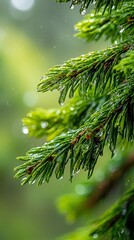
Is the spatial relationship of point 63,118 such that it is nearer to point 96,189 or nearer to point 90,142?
point 90,142

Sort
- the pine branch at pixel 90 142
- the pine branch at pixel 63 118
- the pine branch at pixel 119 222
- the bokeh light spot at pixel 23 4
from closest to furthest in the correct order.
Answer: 1. the pine branch at pixel 90 142
2. the pine branch at pixel 119 222
3. the pine branch at pixel 63 118
4. the bokeh light spot at pixel 23 4

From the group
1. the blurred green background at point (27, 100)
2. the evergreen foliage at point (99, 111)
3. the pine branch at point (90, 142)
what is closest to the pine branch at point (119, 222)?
the evergreen foliage at point (99, 111)

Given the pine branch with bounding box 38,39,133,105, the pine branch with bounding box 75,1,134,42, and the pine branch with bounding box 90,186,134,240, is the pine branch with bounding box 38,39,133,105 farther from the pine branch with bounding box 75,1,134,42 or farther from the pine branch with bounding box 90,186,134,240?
the pine branch with bounding box 90,186,134,240

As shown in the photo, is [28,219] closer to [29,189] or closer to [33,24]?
[29,189]

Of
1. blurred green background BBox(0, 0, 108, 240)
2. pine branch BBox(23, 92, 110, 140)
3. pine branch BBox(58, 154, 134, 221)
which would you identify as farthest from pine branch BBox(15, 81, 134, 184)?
blurred green background BBox(0, 0, 108, 240)

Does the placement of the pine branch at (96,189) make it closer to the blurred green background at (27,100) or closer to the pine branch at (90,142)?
the pine branch at (90,142)

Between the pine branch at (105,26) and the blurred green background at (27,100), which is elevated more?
the blurred green background at (27,100)
